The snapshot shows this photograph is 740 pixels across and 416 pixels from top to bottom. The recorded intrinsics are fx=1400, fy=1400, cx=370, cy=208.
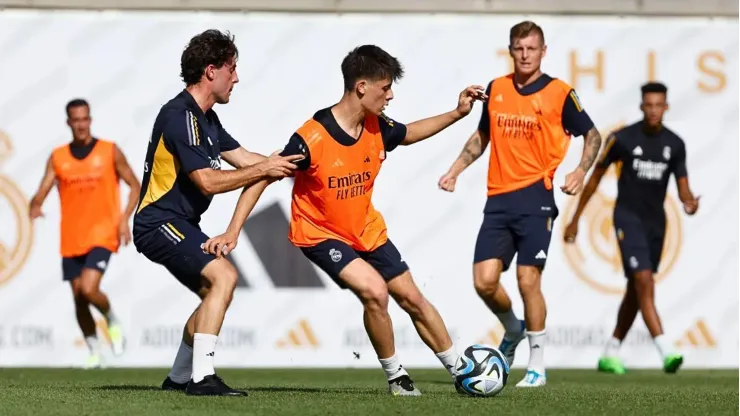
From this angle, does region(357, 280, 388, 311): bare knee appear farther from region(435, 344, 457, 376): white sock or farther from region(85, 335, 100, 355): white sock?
region(85, 335, 100, 355): white sock

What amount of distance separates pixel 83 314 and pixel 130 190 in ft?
4.21

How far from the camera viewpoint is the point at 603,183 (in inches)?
561

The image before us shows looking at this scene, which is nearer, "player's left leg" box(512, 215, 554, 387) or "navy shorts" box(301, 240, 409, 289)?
"navy shorts" box(301, 240, 409, 289)

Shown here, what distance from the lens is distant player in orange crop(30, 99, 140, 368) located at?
13320mm

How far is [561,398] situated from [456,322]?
575 centimetres

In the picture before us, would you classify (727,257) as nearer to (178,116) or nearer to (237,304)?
(237,304)

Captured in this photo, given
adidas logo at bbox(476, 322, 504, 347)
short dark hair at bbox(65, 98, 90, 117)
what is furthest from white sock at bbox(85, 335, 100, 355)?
adidas logo at bbox(476, 322, 504, 347)

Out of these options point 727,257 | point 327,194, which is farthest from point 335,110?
point 727,257

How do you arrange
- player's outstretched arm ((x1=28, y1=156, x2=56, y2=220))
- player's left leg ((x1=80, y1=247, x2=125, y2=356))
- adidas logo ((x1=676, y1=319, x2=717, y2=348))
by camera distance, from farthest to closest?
adidas logo ((x1=676, y1=319, x2=717, y2=348))
player's outstretched arm ((x1=28, y1=156, x2=56, y2=220))
player's left leg ((x1=80, y1=247, x2=125, y2=356))

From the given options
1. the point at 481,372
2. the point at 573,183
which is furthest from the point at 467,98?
the point at 481,372

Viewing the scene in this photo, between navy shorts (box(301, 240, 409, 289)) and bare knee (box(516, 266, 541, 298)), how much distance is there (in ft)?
6.15

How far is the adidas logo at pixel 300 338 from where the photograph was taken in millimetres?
14047

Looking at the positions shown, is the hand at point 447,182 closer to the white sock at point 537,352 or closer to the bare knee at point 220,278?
the white sock at point 537,352

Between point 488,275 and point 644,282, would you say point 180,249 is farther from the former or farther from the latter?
point 644,282
